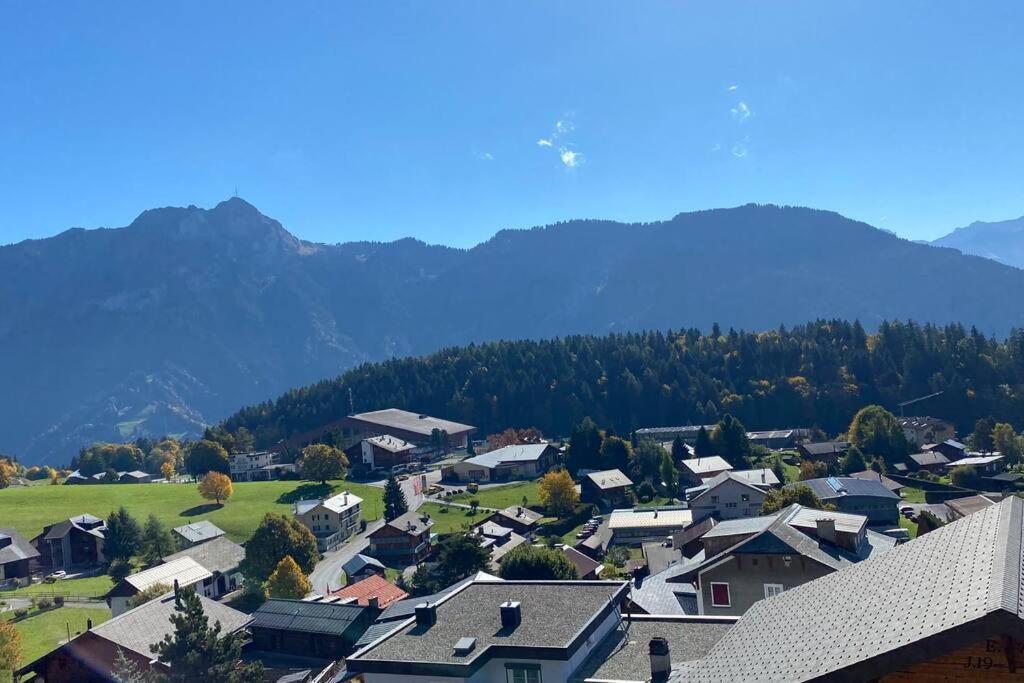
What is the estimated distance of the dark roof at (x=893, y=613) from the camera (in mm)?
7391

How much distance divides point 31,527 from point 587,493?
63854 millimetres

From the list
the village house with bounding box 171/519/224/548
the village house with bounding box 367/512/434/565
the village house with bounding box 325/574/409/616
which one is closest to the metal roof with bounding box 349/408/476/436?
the village house with bounding box 171/519/224/548

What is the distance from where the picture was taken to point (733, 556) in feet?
86.3

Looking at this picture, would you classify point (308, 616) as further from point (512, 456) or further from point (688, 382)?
point (688, 382)

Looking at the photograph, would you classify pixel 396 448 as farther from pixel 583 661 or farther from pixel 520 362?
pixel 583 661

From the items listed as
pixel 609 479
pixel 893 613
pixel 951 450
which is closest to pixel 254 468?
pixel 609 479

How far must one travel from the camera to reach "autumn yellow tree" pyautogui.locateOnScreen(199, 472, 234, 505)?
90.3 metres

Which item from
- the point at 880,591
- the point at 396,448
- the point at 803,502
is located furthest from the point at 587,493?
the point at 880,591

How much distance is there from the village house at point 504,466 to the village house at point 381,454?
1274 centimetres

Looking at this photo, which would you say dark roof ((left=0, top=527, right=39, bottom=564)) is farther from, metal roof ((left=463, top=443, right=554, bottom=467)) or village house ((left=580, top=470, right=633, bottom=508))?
village house ((left=580, top=470, right=633, bottom=508))

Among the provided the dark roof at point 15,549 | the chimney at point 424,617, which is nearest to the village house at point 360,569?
the dark roof at point 15,549

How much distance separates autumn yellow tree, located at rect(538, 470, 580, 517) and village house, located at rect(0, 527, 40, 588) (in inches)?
2045

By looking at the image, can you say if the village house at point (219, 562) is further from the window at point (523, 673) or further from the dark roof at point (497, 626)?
the window at point (523, 673)

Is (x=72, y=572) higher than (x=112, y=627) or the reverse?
the reverse
